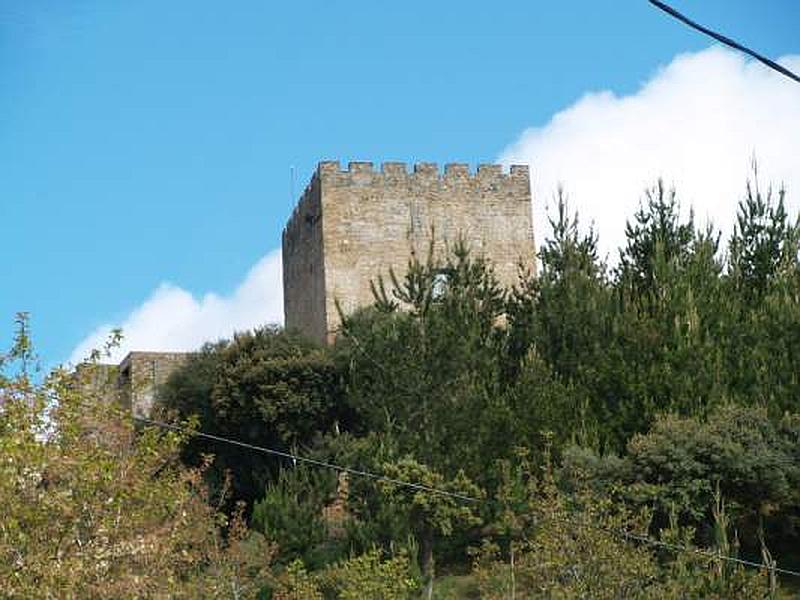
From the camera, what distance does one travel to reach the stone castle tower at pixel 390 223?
4675cm

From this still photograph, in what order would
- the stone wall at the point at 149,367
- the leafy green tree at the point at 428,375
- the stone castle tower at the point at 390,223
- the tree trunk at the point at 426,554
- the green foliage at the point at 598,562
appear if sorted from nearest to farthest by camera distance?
the green foliage at the point at 598,562 → the tree trunk at the point at 426,554 → the leafy green tree at the point at 428,375 → the stone wall at the point at 149,367 → the stone castle tower at the point at 390,223

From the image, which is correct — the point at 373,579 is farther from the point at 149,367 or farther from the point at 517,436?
the point at 149,367

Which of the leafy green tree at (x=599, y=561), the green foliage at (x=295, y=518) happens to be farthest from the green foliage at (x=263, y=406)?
the leafy green tree at (x=599, y=561)

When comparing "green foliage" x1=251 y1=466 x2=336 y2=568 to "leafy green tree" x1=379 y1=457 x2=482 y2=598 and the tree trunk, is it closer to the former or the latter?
"leafy green tree" x1=379 y1=457 x2=482 y2=598

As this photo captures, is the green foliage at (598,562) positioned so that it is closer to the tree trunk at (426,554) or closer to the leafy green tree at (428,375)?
the tree trunk at (426,554)

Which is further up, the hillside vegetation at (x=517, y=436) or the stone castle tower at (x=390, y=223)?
the stone castle tower at (x=390, y=223)

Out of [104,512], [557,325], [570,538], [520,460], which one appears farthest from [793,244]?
[104,512]

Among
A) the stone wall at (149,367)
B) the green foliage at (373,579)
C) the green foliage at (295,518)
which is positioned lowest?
the green foliage at (373,579)

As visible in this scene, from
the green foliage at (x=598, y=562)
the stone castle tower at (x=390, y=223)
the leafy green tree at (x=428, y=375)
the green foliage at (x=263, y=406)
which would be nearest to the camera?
the green foliage at (x=598, y=562)

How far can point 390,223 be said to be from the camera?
4738cm

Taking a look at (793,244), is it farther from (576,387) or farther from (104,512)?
(104,512)

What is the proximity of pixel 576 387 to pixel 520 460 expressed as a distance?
2.55m

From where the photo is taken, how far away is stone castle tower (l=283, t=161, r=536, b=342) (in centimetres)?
4675

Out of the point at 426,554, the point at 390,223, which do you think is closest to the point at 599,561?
the point at 426,554
